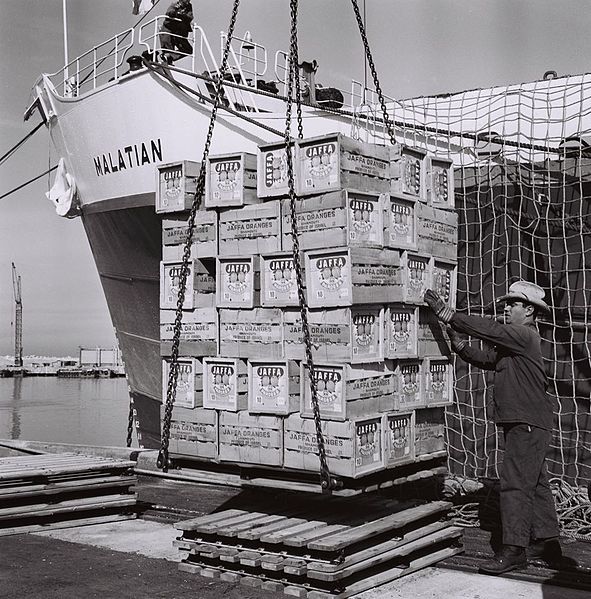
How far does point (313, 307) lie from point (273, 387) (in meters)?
0.73

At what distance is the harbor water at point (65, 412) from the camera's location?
35.4 m

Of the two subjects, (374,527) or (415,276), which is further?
(415,276)

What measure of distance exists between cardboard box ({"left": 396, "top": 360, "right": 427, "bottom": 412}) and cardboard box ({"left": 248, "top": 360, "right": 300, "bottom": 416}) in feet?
2.87

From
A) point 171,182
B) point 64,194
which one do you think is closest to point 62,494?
point 171,182

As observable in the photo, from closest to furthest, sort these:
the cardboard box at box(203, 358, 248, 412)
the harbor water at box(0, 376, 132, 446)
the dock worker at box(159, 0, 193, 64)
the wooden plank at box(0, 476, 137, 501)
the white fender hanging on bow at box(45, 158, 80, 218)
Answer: the cardboard box at box(203, 358, 248, 412), the wooden plank at box(0, 476, 137, 501), the dock worker at box(159, 0, 193, 64), the white fender hanging on bow at box(45, 158, 80, 218), the harbor water at box(0, 376, 132, 446)

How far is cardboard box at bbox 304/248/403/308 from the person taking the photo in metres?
5.92

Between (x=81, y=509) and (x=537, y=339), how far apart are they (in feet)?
15.3

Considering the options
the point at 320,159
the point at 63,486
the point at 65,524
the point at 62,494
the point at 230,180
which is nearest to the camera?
the point at 320,159

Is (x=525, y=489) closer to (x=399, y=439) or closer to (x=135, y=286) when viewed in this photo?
(x=399, y=439)

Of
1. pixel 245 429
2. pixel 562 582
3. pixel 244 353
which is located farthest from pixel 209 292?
pixel 562 582

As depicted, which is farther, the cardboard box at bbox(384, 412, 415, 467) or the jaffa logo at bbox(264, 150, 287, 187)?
the jaffa logo at bbox(264, 150, 287, 187)

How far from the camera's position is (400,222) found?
6559mm

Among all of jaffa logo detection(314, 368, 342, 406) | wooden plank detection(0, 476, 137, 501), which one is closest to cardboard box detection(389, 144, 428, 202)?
jaffa logo detection(314, 368, 342, 406)

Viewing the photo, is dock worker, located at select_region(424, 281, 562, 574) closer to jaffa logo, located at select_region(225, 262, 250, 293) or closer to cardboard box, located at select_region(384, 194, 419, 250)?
cardboard box, located at select_region(384, 194, 419, 250)
